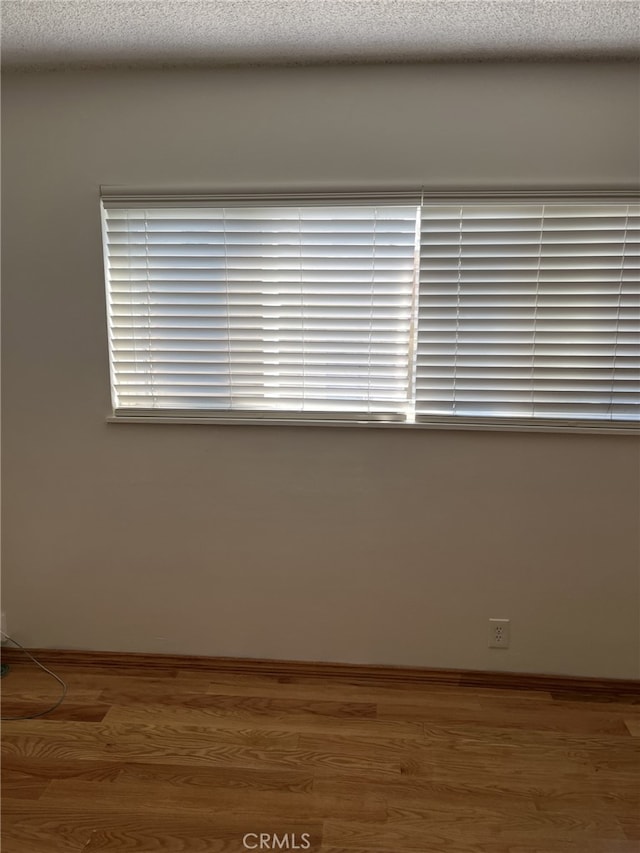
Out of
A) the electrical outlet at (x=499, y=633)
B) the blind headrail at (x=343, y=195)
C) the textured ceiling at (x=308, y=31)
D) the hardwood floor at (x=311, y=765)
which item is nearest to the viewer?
the hardwood floor at (x=311, y=765)

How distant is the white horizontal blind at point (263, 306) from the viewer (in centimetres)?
250

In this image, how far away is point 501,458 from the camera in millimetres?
2559

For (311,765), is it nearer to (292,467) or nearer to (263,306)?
(292,467)

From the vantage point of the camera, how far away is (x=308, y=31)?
2191 millimetres

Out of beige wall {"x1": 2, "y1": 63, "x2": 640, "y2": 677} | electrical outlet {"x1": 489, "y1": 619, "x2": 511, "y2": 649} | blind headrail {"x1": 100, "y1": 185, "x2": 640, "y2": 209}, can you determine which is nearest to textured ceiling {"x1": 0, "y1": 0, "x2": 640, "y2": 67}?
beige wall {"x1": 2, "y1": 63, "x2": 640, "y2": 677}

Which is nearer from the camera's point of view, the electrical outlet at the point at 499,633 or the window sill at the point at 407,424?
the window sill at the point at 407,424

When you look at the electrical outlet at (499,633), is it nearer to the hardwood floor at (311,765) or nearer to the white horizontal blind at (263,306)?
the hardwood floor at (311,765)

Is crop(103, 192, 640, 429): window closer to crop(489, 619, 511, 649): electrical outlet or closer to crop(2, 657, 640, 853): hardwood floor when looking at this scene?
crop(489, 619, 511, 649): electrical outlet

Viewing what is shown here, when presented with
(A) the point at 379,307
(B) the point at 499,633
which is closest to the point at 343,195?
(A) the point at 379,307

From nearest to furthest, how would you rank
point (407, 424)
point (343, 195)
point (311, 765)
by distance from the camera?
point (311, 765)
point (343, 195)
point (407, 424)

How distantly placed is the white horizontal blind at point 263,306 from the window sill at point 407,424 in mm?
42

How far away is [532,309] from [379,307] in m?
0.59

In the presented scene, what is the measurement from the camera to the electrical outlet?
2627 millimetres

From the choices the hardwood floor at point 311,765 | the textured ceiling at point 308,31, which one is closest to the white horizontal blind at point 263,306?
the textured ceiling at point 308,31
